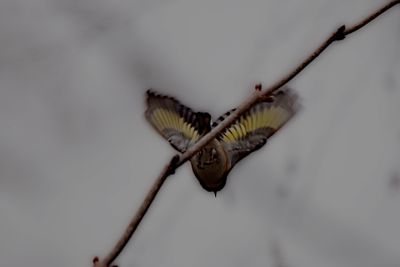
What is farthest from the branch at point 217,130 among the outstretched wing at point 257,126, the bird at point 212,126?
the outstretched wing at point 257,126

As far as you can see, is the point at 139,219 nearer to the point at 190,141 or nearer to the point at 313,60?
the point at 313,60

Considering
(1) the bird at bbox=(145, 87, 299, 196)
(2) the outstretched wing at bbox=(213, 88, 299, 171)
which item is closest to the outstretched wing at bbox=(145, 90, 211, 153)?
(1) the bird at bbox=(145, 87, 299, 196)

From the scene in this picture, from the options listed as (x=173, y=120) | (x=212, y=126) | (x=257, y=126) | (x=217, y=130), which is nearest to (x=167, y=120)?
(x=173, y=120)

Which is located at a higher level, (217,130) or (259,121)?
(217,130)

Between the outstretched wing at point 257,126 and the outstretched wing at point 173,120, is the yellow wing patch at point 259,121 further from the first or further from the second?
the outstretched wing at point 173,120

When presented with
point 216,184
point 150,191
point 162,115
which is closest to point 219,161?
point 216,184

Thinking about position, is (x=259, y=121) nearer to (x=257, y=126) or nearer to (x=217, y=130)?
(x=257, y=126)
